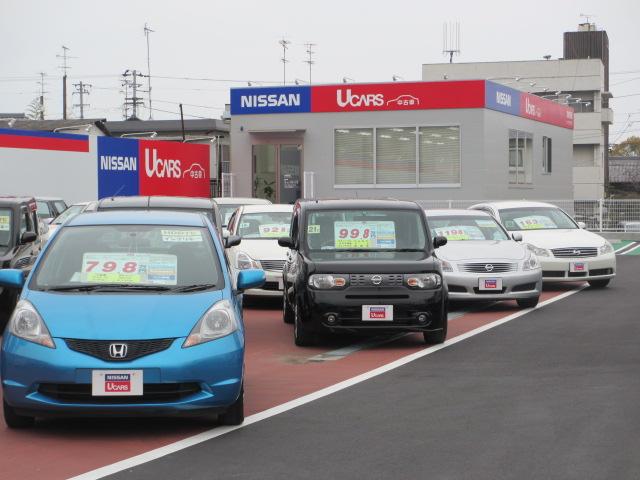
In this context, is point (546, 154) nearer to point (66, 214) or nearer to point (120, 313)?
point (66, 214)

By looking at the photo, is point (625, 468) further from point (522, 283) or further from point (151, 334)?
point (522, 283)

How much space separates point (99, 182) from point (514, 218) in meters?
16.6

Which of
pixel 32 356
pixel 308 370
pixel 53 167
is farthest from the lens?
pixel 53 167

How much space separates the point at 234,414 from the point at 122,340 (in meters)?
1.01

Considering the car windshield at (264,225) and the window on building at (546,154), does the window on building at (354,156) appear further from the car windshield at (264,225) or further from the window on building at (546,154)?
the car windshield at (264,225)

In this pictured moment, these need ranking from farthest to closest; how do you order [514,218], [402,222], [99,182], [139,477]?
1. [99,182]
2. [514,218]
3. [402,222]
4. [139,477]

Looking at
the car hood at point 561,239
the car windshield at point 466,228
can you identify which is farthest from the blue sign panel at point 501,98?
the car windshield at point 466,228

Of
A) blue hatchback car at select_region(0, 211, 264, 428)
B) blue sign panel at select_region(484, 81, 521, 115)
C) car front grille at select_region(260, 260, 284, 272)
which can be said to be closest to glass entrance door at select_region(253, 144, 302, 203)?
blue sign panel at select_region(484, 81, 521, 115)

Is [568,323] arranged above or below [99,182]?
below

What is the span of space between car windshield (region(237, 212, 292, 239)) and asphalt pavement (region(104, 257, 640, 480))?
21.2 feet

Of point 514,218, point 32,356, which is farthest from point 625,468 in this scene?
point 514,218

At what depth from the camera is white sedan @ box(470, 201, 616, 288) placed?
63.3 feet

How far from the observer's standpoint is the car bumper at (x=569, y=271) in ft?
63.1

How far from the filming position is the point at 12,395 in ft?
24.4
